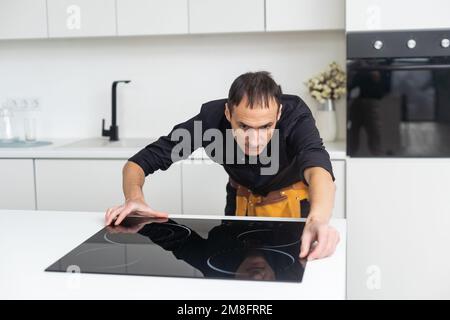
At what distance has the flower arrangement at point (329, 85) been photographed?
3189mm

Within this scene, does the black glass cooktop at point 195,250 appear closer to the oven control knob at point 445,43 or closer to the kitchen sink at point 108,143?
the oven control knob at point 445,43

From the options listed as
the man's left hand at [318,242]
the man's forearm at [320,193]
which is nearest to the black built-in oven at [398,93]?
the man's forearm at [320,193]

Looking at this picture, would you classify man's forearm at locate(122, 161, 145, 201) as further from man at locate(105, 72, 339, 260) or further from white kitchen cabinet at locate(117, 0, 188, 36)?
white kitchen cabinet at locate(117, 0, 188, 36)

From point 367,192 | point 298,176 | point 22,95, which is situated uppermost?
point 22,95

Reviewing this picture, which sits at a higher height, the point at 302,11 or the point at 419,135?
the point at 302,11

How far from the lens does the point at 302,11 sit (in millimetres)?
3031

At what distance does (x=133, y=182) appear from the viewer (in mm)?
1934

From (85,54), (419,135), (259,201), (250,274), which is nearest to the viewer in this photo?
(250,274)

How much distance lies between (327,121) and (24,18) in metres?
1.72

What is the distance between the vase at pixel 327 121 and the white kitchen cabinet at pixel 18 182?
1.52 metres

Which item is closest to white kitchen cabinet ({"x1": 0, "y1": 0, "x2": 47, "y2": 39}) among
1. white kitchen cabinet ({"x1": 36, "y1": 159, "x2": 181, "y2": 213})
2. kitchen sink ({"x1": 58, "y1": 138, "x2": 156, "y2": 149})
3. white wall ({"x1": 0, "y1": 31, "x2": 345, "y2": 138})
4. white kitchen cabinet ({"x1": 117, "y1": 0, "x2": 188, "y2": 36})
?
white wall ({"x1": 0, "y1": 31, "x2": 345, "y2": 138})
